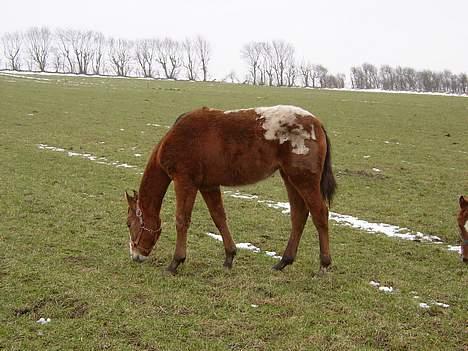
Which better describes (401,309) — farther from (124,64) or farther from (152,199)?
(124,64)

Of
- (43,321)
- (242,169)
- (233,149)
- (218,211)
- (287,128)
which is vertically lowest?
(43,321)

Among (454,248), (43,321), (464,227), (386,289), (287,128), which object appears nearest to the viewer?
(43,321)

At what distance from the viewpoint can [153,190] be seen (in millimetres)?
6750

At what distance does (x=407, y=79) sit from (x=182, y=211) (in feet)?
394

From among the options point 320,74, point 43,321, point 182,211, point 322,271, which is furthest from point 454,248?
point 320,74

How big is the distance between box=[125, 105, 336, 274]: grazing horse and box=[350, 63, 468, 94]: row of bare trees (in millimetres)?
116010

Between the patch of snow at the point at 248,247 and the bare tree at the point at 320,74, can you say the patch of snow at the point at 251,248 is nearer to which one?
the patch of snow at the point at 248,247

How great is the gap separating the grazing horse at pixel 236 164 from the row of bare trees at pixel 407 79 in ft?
381

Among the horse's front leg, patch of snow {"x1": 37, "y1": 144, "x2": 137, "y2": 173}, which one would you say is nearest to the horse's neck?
the horse's front leg

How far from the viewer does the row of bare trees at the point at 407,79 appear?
111m

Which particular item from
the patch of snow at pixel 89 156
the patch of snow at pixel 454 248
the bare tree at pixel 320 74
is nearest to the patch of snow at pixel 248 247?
the patch of snow at pixel 454 248

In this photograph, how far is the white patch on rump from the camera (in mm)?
6215

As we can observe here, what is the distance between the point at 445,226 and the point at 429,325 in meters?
4.91

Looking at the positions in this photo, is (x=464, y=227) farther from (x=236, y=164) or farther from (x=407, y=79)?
(x=407, y=79)
